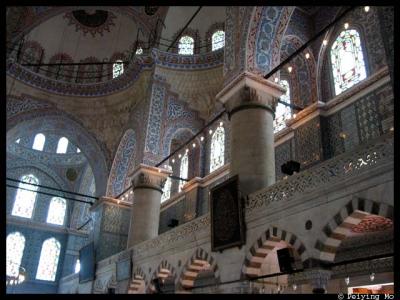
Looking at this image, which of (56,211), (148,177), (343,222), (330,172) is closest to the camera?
(343,222)

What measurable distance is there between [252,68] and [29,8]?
284 inches

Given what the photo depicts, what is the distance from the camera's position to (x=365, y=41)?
9.09 metres

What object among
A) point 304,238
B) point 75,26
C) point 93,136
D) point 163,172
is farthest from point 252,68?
point 75,26

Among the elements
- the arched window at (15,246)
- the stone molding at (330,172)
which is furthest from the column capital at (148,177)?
the arched window at (15,246)

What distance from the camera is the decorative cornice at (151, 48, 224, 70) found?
13109 millimetres

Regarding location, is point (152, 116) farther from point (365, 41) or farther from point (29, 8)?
point (365, 41)

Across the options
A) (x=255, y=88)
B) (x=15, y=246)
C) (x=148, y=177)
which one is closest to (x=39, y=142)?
(x=15, y=246)

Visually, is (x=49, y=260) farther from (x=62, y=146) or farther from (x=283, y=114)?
(x=283, y=114)

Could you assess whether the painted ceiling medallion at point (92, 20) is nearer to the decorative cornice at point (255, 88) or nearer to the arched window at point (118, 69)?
the arched window at point (118, 69)

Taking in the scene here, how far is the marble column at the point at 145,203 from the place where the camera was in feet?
37.8

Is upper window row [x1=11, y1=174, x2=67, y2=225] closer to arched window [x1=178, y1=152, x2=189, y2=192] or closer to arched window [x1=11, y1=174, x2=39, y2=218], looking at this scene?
arched window [x1=11, y1=174, x2=39, y2=218]

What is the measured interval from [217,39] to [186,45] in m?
1.01

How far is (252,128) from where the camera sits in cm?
788

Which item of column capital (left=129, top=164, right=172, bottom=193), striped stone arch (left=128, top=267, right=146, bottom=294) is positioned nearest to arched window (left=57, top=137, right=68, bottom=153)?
column capital (left=129, top=164, right=172, bottom=193)
